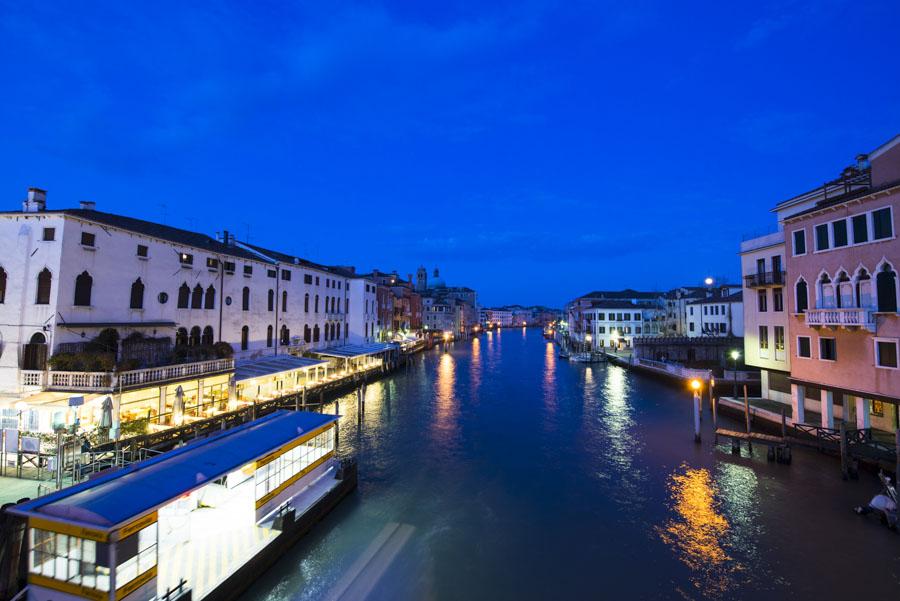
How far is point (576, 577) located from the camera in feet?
41.7

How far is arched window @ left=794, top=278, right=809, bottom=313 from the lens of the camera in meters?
22.8

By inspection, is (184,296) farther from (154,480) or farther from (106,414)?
(154,480)

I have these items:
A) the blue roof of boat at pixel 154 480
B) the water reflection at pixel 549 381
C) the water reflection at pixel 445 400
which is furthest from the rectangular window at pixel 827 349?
the blue roof of boat at pixel 154 480

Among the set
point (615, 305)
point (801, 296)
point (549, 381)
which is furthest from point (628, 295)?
point (801, 296)

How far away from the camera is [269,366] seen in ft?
104

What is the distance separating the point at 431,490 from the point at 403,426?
11321 mm

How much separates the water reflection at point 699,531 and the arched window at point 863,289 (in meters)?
10.8

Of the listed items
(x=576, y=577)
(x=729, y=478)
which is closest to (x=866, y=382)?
(x=729, y=478)

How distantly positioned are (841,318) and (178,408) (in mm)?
33132

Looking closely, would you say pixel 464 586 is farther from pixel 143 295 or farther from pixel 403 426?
pixel 143 295

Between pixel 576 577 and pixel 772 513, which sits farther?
pixel 772 513

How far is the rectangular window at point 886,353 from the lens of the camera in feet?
60.0

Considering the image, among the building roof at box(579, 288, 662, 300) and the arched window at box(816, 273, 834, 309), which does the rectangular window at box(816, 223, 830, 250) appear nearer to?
the arched window at box(816, 273, 834, 309)

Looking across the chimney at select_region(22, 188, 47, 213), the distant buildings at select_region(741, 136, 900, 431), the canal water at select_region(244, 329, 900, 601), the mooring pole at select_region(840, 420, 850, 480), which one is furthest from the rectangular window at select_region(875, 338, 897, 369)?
the chimney at select_region(22, 188, 47, 213)
